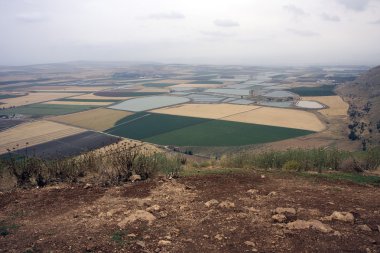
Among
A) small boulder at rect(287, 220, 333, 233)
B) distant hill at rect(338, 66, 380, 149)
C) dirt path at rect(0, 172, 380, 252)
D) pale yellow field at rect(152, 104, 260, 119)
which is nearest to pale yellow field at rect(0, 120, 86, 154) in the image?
pale yellow field at rect(152, 104, 260, 119)

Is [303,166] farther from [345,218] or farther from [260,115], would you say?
[260,115]

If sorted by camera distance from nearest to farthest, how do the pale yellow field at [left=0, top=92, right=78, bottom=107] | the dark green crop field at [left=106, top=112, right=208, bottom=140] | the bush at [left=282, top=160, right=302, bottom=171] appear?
the bush at [left=282, top=160, right=302, bottom=171]
the dark green crop field at [left=106, top=112, right=208, bottom=140]
the pale yellow field at [left=0, top=92, right=78, bottom=107]

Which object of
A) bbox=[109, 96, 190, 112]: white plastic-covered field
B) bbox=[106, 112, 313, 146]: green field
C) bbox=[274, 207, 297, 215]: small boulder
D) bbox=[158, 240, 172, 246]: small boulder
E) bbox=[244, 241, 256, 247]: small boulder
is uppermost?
bbox=[274, 207, 297, 215]: small boulder

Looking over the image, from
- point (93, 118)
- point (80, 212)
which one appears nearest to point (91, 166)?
point (80, 212)

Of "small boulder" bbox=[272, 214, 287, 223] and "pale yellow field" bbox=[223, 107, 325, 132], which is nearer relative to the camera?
"small boulder" bbox=[272, 214, 287, 223]

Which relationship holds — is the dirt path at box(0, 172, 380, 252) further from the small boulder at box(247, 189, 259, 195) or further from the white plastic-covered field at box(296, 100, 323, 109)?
the white plastic-covered field at box(296, 100, 323, 109)

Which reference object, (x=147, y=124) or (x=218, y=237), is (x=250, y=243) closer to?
(x=218, y=237)

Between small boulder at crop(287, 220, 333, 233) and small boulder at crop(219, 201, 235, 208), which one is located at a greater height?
small boulder at crop(287, 220, 333, 233)
